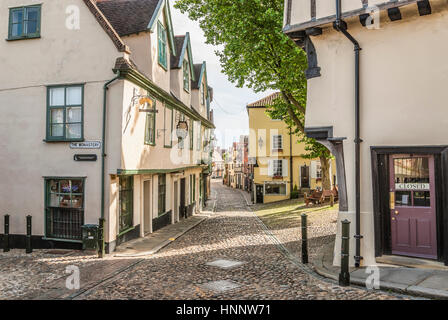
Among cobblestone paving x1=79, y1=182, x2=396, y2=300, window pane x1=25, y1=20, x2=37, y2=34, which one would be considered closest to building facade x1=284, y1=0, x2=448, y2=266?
cobblestone paving x1=79, y1=182, x2=396, y2=300

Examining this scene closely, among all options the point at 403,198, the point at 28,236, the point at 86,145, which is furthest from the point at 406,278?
the point at 28,236

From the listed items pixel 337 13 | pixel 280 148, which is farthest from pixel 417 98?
pixel 280 148

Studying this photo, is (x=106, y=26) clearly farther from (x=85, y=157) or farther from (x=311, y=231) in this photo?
(x=311, y=231)

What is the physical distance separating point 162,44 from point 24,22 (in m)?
5.09

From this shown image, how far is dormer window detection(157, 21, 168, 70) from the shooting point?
14648 millimetres

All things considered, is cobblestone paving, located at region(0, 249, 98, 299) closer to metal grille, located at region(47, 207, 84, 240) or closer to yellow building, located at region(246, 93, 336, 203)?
metal grille, located at region(47, 207, 84, 240)

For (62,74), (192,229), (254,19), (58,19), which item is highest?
(254,19)

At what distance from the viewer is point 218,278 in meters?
8.21

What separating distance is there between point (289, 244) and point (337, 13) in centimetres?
735

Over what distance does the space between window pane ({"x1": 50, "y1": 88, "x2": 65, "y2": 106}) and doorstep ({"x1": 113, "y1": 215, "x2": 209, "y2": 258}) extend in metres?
5.10

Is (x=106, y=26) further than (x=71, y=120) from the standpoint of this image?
No

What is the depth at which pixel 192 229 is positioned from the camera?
672 inches

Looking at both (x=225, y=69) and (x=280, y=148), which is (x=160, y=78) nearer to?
(x=225, y=69)

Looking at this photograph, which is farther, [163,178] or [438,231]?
[163,178]
